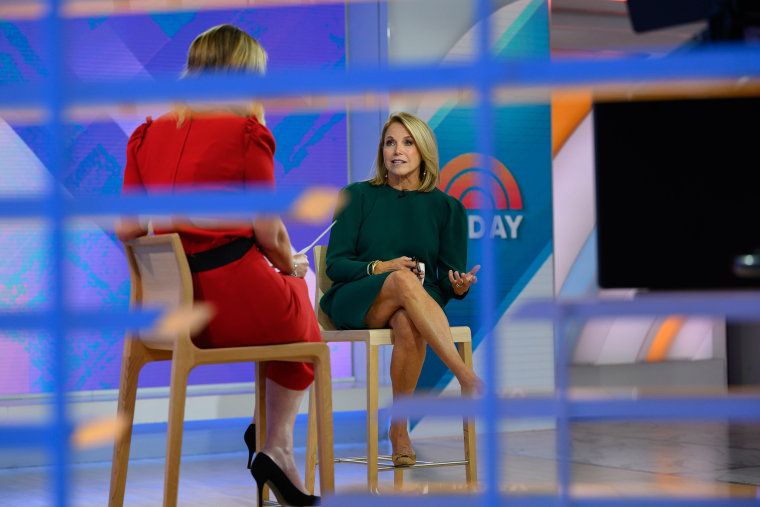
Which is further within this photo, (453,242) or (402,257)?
(453,242)

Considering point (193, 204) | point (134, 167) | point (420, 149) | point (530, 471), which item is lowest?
point (530, 471)

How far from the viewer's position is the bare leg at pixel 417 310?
2729 mm

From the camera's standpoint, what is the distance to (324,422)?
201 cm

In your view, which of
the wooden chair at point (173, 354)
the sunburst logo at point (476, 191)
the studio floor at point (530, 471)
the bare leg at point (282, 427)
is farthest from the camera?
the sunburst logo at point (476, 191)

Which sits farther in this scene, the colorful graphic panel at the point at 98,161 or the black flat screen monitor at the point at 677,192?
the colorful graphic panel at the point at 98,161

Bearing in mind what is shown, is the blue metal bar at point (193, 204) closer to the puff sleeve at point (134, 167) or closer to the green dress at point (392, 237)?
the puff sleeve at point (134, 167)

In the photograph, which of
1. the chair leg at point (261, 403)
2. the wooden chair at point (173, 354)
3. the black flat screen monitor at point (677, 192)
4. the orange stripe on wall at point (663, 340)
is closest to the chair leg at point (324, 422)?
the wooden chair at point (173, 354)

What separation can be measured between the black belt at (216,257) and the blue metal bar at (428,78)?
3.65 ft

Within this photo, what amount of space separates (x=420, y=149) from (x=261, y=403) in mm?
1108

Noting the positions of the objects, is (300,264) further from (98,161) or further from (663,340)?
(663,340)

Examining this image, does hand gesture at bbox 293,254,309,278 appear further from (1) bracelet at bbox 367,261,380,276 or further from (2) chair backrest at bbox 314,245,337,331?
(2) chair backrest at bbox 314,245,337,331

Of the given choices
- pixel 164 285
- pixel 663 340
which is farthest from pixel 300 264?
pixel 663 340

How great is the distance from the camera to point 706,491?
2766mm

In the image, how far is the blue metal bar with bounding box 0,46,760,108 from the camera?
36.0 inches
